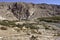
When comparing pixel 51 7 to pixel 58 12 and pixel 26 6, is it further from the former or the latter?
pixel 26 6

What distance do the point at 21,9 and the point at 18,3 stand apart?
13.2 feet

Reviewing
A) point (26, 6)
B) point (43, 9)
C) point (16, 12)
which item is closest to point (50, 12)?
point (43, 9)

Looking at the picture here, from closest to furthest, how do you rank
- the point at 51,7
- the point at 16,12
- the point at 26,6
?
the point at 16,12, the point at 26,6, the point at 51,7

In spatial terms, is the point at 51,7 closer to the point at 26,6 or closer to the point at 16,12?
the point at 26,6

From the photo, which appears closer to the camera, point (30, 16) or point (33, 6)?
point (30, 16)

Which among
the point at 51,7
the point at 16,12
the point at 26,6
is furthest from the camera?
the point at 51,7

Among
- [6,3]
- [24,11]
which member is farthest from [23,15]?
[6,3]

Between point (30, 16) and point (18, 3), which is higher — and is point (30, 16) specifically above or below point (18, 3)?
below

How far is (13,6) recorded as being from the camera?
99062 mm

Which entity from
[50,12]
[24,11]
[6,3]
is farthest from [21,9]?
[50,12]

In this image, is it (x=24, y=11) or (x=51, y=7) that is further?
(x=51, y=7)

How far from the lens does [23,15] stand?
315ft

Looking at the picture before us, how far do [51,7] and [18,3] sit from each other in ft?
76.0

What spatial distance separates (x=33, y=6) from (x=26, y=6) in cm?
728
